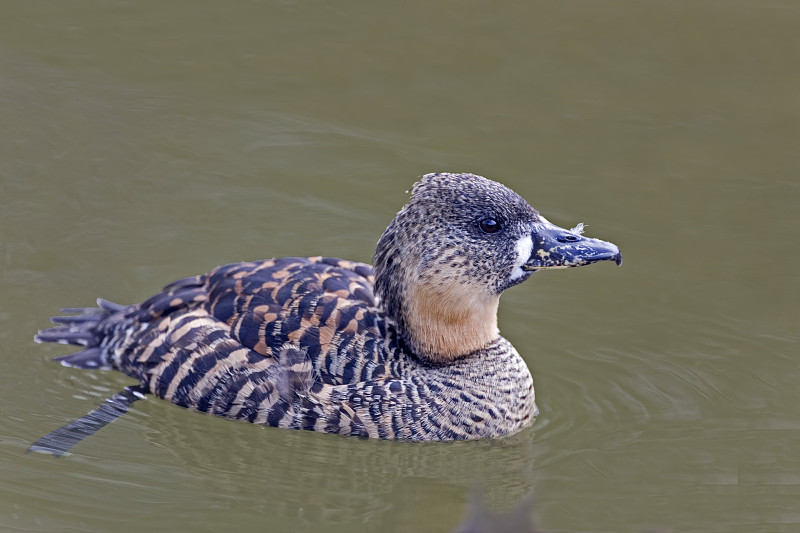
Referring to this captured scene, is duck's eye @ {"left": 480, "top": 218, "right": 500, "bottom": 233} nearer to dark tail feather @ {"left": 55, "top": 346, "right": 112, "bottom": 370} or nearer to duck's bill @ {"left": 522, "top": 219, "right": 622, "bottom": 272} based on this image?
duck's bill @ {"left": 522, "top": 219, "right": 622, "bottom": 272}

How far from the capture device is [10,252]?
799cm

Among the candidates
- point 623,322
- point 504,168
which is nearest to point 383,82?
point 504,168

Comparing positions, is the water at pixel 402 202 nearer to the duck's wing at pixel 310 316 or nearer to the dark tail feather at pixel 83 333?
the dark tail feather at pixel 83 333

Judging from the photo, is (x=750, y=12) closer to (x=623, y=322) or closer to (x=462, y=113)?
(x=462, y=113)

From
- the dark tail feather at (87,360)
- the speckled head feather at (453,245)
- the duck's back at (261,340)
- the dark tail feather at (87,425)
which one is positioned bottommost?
the dark tail feather at (87,425)

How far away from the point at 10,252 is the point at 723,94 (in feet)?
18.7

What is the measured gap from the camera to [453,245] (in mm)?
6406

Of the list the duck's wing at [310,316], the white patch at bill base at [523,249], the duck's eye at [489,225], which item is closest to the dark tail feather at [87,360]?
the duck's wing at [310,316]

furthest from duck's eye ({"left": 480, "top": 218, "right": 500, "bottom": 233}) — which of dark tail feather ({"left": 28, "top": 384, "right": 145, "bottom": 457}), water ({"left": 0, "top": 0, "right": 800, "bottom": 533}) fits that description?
dark tail feather ({"left": 28, "top": 384, "right": 145, "bottom": 457})

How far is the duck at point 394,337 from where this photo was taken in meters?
6.39

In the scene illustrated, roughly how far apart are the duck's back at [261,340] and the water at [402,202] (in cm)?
20

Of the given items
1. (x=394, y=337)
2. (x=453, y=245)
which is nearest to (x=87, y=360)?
(x=394, y=337)

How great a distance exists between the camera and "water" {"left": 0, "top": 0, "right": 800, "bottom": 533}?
600 centimetres

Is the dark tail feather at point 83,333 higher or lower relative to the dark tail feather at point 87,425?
higher
